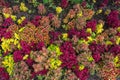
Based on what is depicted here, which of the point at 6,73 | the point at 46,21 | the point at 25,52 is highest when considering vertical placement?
the point at 46,21

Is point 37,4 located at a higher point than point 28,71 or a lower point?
higher

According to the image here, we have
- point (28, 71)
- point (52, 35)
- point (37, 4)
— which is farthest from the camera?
point (37, 4)

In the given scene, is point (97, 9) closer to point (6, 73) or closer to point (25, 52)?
point (25, 52)

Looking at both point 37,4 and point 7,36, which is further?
point 37,4

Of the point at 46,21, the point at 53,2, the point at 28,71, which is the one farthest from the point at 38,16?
the point at 28,71

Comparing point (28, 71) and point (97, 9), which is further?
point (97, 9)

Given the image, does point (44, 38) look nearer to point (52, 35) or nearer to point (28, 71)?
point (52, 35)

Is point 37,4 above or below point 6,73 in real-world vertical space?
above

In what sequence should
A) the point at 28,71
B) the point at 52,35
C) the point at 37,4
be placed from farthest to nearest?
the point at 37,4 < the point at 52,35 < the point at 28,71

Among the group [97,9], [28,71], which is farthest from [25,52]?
[97,9]
